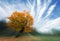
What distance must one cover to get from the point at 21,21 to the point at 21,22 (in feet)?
0.04

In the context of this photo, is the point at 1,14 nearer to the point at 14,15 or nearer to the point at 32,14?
the point at 14,15

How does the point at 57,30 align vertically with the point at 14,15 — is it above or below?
below

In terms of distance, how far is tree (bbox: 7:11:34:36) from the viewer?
2467 mm

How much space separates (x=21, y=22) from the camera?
247 cm

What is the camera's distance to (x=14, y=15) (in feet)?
8.11

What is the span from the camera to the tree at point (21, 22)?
8.09 ft

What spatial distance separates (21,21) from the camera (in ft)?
8.10

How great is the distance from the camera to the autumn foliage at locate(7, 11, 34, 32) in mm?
2467

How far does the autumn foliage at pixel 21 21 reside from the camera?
2.47 metres

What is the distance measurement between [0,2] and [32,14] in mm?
401

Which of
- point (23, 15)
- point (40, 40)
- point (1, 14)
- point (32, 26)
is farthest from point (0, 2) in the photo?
point (40, 40)

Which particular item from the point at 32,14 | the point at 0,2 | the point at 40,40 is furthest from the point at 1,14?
the point at 40,40

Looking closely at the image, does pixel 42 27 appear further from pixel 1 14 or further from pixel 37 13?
pixel 1 14

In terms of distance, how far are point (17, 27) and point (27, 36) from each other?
16 centimetres
